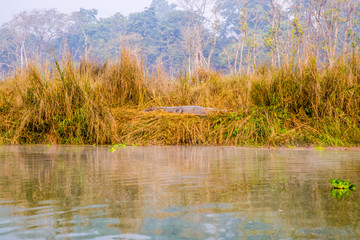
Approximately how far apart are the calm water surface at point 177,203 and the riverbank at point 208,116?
2.47m

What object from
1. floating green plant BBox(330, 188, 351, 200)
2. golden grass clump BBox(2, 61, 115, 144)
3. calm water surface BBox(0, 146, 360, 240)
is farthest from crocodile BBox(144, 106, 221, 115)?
floating green plant BBox(330, 188, 351, 200)

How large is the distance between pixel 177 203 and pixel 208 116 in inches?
177

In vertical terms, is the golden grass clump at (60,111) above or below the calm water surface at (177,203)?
above

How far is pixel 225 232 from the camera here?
4.49ft

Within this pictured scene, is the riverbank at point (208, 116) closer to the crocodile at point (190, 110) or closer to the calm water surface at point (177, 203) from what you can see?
the crocodile at point (190, 110)

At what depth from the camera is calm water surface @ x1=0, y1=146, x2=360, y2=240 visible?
1.39 metres

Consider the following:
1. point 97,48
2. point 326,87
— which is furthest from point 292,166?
point 97,48

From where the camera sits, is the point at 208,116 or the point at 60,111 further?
the point at 208,116

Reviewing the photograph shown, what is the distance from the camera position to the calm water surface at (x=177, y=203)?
139 centimetres

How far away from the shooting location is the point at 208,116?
6266mm

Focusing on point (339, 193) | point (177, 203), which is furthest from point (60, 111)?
point (339, 193)

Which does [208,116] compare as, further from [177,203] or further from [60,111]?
[177,203]

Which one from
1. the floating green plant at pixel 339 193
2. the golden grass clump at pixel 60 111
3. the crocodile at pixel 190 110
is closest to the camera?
the floating green plant at pixel 339 193

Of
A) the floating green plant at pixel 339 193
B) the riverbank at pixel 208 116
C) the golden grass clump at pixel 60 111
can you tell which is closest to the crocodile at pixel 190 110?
the riverbank at pixel 208 116
